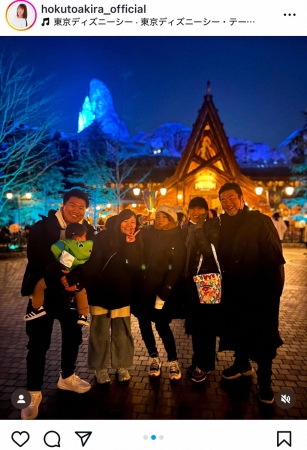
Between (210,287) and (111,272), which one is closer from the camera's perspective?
(210,287)

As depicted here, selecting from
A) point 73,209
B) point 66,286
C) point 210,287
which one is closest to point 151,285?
point 210,287

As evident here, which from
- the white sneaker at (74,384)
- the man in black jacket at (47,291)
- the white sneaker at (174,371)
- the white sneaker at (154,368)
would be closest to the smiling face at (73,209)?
the man in black jacket at (47,291)

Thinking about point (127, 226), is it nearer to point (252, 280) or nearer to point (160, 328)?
point (160, 328)

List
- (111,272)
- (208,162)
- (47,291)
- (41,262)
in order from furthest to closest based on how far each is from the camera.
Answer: (208,162), (111,272), (47,291), (41,262)

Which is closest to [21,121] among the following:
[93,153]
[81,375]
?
[81,375]

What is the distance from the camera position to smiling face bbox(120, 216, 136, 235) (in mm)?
3617

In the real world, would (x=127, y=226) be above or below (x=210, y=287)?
above

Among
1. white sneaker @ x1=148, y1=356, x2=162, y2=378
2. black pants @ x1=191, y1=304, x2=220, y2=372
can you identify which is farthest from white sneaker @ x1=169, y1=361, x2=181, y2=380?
black pants @ x1=191, y1=304, x2=220, y2=372

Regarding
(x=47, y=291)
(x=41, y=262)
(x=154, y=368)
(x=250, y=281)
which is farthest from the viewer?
(x=154, y=368)

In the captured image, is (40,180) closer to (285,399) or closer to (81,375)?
(81,375)

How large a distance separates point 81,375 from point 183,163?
21684 millimetres

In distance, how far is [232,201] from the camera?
342 cm

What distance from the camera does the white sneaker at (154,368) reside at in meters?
3.80
